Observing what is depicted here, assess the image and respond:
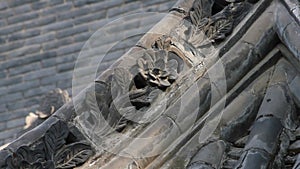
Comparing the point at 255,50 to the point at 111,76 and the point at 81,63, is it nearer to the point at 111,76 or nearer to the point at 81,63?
the point at 111,76

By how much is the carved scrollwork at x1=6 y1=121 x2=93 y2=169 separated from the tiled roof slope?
7084 mm

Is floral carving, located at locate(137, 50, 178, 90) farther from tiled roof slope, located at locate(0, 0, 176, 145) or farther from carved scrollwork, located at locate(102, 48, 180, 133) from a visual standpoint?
tiled roof slope, located at locate(0, 0, 176, 145)

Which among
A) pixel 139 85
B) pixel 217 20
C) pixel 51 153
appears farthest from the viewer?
pixel 217 20

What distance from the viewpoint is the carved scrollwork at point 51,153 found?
4.24 meters

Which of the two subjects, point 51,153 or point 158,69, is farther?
point 158,69

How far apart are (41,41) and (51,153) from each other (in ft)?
27.0

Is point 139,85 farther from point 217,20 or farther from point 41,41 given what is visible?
point 41,41

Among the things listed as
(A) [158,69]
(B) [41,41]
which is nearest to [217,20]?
(A) [158,69]

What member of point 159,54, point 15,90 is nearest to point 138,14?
point 15,90

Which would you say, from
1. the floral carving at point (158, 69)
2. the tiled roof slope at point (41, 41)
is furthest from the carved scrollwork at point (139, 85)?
the tiled roof slope at point (41, 41)

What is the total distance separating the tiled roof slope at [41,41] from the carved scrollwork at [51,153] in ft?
23.2

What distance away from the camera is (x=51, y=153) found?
4262mm

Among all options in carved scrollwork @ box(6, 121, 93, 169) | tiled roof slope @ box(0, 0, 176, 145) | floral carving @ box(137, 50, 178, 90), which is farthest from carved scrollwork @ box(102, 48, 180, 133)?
tiled roof slope @ box(0, 0, 176, 145)

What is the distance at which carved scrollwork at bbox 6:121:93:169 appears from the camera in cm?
424
